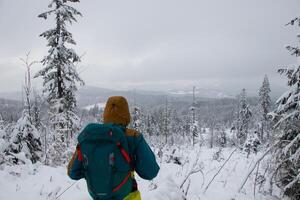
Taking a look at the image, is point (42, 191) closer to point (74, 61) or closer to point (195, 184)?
point (195, 184)

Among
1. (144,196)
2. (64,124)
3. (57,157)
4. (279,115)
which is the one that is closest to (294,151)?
(279,115)

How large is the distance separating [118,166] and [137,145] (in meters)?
0.31

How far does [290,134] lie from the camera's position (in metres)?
8.06

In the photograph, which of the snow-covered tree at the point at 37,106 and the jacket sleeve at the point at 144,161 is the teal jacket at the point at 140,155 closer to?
the jacket sleeve at the point at 144,161

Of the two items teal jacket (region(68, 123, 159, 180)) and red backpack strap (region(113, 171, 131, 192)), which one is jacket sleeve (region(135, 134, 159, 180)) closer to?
teal jacket (region(68, 123, 159, 180))

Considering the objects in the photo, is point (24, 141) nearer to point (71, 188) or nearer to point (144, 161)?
point (71, 188)

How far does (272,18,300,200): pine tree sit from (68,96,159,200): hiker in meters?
5.36

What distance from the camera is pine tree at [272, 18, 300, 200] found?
7521mm

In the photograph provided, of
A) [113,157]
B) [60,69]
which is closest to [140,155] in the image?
[113,157]

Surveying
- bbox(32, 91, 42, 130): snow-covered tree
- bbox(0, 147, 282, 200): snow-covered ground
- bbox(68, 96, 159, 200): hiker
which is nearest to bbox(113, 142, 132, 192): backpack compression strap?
bbox(68, 96, 159, 200): hiker

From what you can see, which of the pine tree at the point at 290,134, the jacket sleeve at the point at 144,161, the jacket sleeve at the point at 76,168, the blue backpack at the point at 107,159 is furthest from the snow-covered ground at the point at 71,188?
the blue backpack at the point at 107,159

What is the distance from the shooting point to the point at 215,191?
719 centimetres

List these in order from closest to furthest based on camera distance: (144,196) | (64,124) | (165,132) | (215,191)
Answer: (144,196) → (215,191) → (64,124) → (165,132)

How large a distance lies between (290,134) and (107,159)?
655 cm
